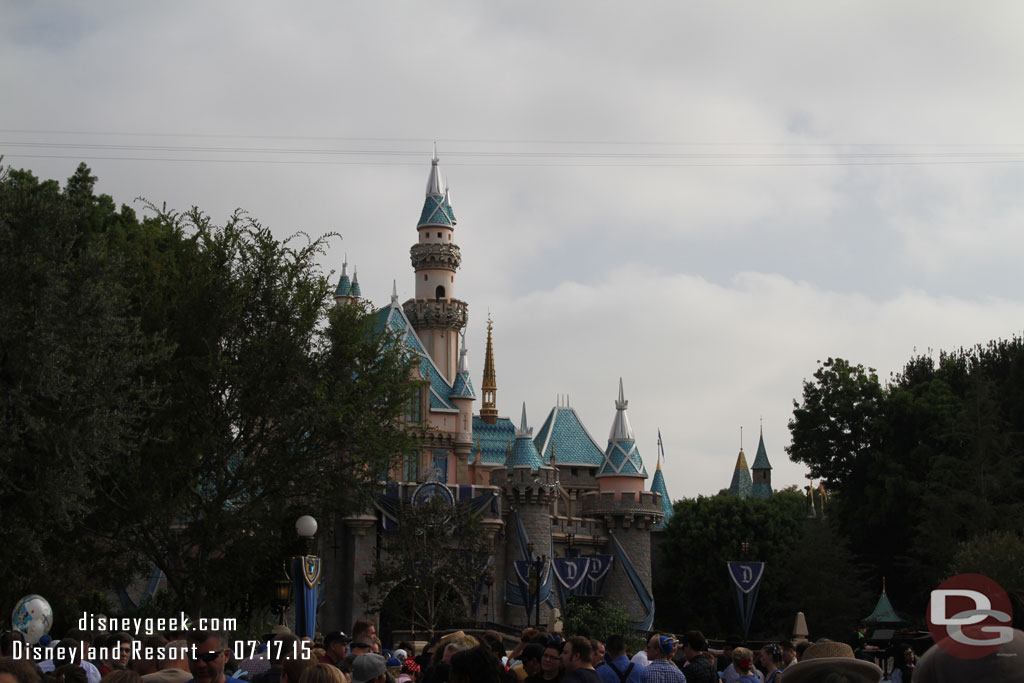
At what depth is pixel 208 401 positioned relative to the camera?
88.4ft

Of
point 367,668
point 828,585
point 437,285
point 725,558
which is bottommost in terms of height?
point 828,585

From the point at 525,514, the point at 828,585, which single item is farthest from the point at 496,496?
the point at 828,585

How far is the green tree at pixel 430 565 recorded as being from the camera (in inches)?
1762

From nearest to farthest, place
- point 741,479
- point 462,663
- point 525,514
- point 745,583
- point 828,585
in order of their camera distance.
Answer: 1. point 462,663
2. point 745,583
3. point 828,585
4. point 525,514
5. point 741,479

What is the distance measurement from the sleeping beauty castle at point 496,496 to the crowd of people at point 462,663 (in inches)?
1195

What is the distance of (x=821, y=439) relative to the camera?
53.9 m

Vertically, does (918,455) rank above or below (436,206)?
below

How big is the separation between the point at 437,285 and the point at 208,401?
3775 cm

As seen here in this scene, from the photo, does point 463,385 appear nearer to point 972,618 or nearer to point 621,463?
point 621,463

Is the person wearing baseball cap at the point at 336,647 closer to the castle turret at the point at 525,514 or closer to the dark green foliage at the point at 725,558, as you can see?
the castle turret at the point at 525,514

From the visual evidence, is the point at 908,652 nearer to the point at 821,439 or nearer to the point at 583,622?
the point at 583,622

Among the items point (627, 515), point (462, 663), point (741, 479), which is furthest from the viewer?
point (741, 479)

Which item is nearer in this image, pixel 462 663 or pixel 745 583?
pixel 462 663

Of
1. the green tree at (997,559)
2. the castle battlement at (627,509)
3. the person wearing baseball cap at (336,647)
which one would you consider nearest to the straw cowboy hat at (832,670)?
the person wearing baseball cap at (336,647)
